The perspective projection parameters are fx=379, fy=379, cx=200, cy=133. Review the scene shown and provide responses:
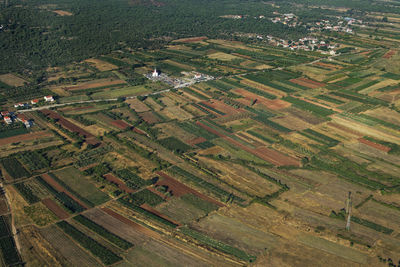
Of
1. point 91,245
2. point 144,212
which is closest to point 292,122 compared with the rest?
point 144,212

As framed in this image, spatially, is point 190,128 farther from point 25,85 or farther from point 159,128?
point 25,85

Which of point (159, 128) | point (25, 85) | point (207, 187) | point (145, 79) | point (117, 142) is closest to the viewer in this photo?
point (207, 187)

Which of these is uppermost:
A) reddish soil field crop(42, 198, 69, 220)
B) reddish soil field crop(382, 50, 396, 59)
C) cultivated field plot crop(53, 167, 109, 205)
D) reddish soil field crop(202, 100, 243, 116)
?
reddish soil field crop(382, 50, 396, 59)

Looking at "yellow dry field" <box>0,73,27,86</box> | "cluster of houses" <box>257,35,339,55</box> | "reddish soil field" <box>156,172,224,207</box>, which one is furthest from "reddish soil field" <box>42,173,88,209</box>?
"cluster of houses" <box>257,35,339,55</box>

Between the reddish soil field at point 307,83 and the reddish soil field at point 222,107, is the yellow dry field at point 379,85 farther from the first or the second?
the reddish soil field at point 222,107

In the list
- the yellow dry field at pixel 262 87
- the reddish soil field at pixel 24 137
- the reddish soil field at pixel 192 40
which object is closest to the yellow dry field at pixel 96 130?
the reddish soil field at pixel 24 137

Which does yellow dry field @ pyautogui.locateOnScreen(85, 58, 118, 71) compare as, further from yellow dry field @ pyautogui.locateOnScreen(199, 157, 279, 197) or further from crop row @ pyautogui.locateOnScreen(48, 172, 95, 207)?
yellow dry field @ pyautogui.locateOnScreen(199, 157, 279, 197)

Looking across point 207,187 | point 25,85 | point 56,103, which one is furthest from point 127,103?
point 207,187
